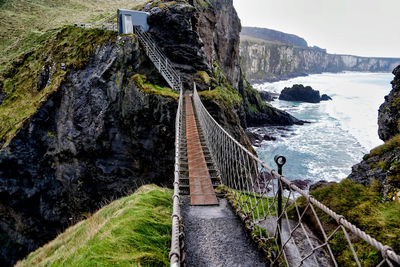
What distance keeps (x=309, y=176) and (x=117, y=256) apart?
2379 cm

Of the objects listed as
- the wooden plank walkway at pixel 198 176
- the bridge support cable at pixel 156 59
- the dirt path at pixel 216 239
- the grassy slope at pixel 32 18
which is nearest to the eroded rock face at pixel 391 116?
the wooden plank walkway at pixel 198 176

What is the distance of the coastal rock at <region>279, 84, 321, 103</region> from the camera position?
6869 cm

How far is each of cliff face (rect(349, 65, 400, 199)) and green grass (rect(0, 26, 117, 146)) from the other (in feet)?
49.5

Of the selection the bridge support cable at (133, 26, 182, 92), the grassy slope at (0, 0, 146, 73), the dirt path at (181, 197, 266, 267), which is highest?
the grassy slope at (0, 0, 146, 73)

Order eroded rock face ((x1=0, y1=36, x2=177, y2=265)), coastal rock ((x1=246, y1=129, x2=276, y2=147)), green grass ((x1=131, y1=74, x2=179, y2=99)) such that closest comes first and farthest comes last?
green grass ((x1=131, y1=74, x2=179, y2=99)) < eroded rock face ((x1=0, y1=36, x2=177, y2=265)) < coastal rock ((x1=246, y1=129, x2=276, y2=147))

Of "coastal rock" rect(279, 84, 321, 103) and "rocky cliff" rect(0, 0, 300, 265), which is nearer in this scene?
"rocky cliff" rect(0, 0, 300, 265)

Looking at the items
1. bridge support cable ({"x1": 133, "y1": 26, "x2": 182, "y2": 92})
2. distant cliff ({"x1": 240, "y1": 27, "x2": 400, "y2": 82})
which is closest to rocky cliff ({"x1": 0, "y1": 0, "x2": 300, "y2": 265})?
bridge support cable ({"x1": 133, "y1": 26, "x2": 182, "y2": 92})

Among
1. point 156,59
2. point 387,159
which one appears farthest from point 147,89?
point 387,159

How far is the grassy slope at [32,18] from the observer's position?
2153 cm

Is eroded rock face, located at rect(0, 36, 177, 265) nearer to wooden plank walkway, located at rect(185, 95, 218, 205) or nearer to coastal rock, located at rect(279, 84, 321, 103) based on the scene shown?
wooden plank walkway, located at rect(185, 95, 218, 205)

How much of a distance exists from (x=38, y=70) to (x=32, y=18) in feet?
56.1

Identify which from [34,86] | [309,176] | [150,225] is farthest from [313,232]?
[309,176]

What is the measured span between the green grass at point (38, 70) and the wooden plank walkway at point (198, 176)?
1114 centimetres

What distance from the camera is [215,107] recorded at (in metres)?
14.3
